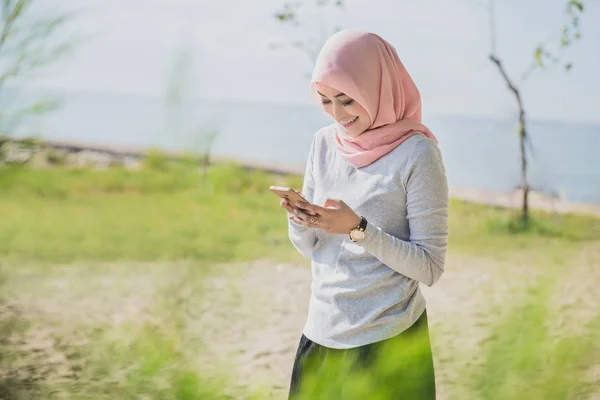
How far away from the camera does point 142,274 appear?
3902mm

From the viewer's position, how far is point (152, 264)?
4176mm

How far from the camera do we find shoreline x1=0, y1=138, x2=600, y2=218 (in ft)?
17.6

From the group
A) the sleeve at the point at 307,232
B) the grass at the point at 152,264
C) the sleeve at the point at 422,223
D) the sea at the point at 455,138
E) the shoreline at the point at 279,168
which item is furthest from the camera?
the shoreline at the point at 279,168

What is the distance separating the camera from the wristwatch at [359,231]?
873 millimetres

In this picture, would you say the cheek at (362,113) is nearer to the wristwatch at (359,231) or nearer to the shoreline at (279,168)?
the wristwatch at (359,231)

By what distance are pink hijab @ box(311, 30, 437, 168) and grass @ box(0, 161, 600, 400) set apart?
9.7 inches

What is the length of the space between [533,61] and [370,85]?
4122 millimetres

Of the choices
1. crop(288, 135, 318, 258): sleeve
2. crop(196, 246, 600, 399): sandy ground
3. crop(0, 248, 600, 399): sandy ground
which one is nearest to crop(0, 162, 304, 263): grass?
crop(0, 248, 600, 399): sandy ground

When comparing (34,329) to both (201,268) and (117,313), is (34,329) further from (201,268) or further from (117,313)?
(201,268)

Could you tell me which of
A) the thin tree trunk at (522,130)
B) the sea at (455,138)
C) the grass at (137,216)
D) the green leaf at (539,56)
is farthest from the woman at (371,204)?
the green leaf at (539,56)

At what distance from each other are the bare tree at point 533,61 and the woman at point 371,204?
12.1ft

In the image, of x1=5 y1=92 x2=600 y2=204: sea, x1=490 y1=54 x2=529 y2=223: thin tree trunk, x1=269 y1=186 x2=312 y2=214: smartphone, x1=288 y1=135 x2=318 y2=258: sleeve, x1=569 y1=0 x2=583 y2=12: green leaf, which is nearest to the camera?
x1=269 y1=186 x2=312 y2=214: smartphone

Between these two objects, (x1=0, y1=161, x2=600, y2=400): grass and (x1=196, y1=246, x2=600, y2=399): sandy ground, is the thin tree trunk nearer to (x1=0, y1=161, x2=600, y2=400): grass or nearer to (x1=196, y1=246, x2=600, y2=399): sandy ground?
(x1=0, y1=161, x2=600, y2=400): grass

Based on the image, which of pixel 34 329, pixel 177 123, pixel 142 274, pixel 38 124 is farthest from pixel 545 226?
pixel 177 123
